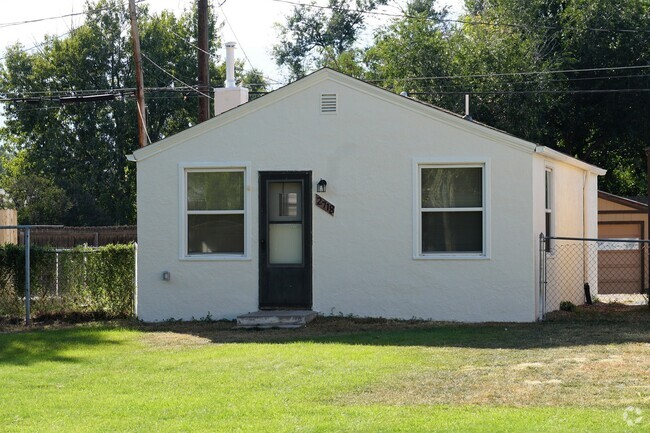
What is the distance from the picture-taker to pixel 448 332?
1369cm

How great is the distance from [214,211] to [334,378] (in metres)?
6.81

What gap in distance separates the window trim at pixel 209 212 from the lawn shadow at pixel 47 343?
1953mm

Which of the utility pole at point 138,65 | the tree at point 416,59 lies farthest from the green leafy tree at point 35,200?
the utility pole at point 138,65

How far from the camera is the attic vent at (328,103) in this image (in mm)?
15664

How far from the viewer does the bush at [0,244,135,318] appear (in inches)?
655

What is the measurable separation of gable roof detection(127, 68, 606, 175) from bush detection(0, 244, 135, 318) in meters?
1.92

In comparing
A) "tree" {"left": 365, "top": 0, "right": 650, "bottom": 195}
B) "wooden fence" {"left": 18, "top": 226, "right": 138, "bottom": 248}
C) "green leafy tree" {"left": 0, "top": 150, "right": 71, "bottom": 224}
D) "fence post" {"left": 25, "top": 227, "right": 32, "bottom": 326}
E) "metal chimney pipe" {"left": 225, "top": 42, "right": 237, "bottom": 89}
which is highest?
"tree" {"left": 365, "top": 0, "right": 650, "bottom": 195}

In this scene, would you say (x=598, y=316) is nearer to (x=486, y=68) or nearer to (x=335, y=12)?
(x=486, y=68)

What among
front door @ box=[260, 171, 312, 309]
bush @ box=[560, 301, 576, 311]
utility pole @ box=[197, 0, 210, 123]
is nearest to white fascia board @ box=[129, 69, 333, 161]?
front door @ box=[260, 171, 312, 309]

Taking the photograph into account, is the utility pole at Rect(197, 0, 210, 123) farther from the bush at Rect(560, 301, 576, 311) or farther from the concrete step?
the bush at Rect(560, 301, 576, 311)

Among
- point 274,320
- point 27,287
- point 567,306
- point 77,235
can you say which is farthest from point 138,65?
point 77,235

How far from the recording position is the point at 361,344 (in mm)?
12555

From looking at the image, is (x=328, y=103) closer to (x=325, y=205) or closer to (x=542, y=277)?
(x=325, y=205)

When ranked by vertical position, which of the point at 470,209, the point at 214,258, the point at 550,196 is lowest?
the point at 214,258
